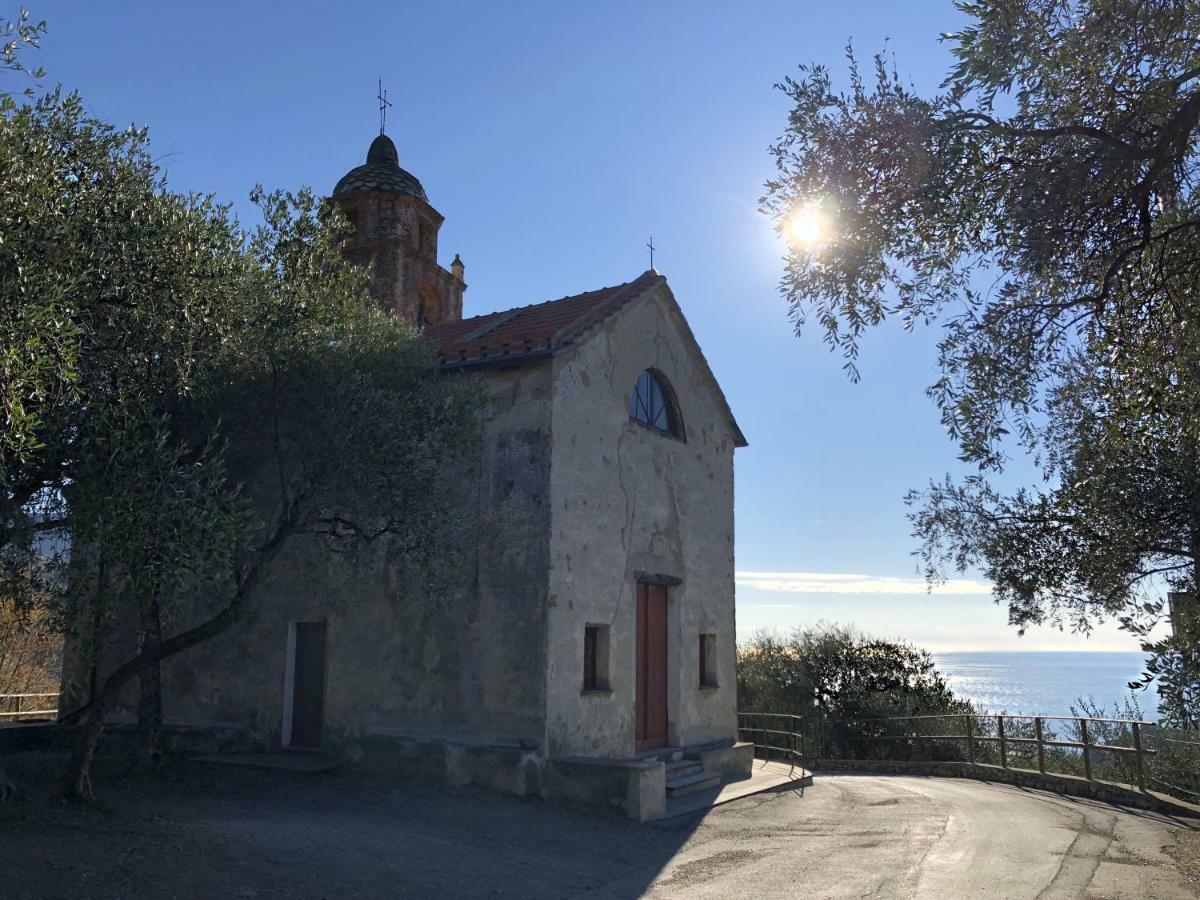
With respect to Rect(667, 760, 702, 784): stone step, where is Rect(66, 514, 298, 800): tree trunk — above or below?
above

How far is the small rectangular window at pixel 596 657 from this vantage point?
40.3ft

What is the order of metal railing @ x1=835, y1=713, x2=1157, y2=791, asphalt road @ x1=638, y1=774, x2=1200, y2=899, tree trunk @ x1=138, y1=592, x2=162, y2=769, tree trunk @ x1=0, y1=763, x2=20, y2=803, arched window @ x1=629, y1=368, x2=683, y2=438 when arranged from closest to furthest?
asphalt road @ x1=638, y1=774, x2=1200, y2=899 → tree trunk @ x1=0, y1=763, x2=20, y2=803 → tree trunk @ x1=138, y1=592, x2=162, y2=769 → metal railing @ x1=835, y1=713, x2=1157, y2=791 → arched window @ x1=629, y1=368, x2=683, y2=438

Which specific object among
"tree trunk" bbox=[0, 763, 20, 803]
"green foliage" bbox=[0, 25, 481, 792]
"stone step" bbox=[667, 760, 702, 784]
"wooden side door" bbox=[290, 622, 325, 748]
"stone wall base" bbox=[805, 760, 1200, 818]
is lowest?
"stone wall base" bbox=[805, 760, 1200, 818]

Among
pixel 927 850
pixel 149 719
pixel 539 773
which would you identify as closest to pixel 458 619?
pixel 539 773

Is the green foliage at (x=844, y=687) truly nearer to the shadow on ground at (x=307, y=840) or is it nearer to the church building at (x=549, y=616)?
the church building at (x=549, y=616)

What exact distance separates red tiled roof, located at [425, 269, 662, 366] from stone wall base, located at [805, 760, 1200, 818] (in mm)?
9435

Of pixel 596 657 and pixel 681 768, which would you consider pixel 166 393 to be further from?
pixel 681 768

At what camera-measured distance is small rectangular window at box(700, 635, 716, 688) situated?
15.0m

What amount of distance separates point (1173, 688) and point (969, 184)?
4.00 meters

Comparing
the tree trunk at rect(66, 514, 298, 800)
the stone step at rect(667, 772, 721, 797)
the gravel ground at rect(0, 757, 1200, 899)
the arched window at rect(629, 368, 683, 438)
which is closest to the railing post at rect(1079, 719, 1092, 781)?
the gravel ground at rect(0, 757, 1200, 899)

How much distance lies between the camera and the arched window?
548 inches

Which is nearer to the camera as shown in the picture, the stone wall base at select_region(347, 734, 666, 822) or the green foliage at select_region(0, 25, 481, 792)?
the green foliage at select_region(0, 25, 481, 792)

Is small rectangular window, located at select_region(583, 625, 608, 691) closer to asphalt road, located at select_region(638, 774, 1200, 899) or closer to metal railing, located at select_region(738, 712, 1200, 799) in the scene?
asphalt road, located at select_region(638, 774, 1200, 899)

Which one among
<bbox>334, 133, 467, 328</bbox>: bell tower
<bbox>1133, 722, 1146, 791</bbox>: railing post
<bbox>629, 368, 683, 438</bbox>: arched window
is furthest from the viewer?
<bbox>334, 133, 467, 328</bbox>: bell tower
